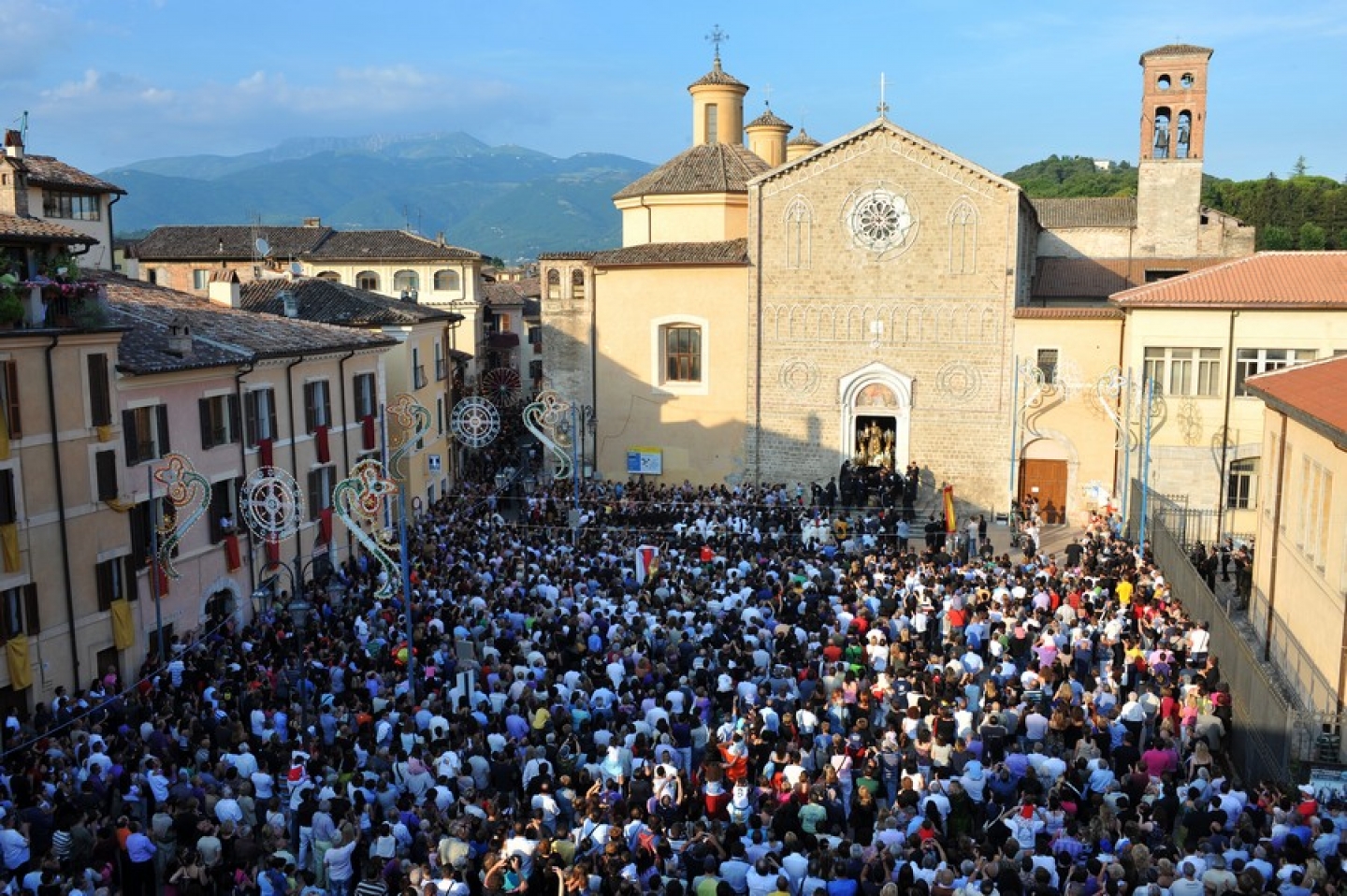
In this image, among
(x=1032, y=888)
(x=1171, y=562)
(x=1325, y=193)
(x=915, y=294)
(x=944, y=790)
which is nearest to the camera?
(x=1032, y=888)

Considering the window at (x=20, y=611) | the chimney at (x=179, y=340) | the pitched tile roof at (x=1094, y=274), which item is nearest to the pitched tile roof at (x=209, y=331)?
the chimney at (x=179, y=340)

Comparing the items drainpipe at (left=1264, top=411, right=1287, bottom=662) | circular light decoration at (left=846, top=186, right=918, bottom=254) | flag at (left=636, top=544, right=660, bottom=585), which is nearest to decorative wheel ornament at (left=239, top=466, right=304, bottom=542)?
flag at (left=636, top=544, right=660, bottom=585)

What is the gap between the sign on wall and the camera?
38.9 m

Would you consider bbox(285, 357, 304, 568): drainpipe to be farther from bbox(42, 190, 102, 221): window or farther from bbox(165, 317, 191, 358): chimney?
bbox(42, 190, 102, 221): window

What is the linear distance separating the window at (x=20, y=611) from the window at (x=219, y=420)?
5.84 m

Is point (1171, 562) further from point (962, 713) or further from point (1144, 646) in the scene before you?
point (962, 713)

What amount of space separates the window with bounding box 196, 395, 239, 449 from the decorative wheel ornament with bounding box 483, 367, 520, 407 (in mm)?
29417

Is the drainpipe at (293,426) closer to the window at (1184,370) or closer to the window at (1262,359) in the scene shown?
the window at (1184,370)

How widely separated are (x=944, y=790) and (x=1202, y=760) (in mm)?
3112

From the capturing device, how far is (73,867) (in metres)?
12.0

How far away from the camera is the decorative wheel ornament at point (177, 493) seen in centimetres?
2092

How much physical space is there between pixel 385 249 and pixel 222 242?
916 cm

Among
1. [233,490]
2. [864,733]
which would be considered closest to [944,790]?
[864,733]

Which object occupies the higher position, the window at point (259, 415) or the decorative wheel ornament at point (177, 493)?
the window at point (259, 415)
